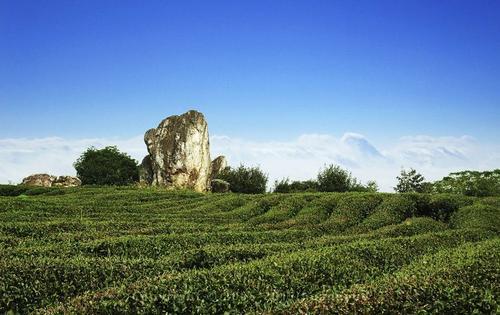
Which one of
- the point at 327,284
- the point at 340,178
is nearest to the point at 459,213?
the point at 327,284

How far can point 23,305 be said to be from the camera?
1237cm

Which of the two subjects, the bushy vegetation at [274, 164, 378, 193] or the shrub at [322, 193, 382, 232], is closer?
the shrub at [322, 193, 382, 232]

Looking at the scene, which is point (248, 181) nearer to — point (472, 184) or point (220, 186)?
point (220, 186)

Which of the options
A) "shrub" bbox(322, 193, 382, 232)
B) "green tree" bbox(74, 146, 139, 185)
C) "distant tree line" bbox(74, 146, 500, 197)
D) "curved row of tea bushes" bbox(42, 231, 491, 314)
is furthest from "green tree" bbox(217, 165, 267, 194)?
"curved row of tea bushes" bbox(42, 231, 491, 314)

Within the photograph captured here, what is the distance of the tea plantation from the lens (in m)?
10.5

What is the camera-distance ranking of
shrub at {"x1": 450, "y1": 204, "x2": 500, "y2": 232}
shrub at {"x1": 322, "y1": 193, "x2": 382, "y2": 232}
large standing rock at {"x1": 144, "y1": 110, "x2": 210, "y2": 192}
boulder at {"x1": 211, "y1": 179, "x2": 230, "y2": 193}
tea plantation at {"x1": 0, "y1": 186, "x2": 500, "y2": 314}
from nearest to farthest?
tea plantation at {"x1": 0, "y1": 186, "x2": 500, "y2": 314}
shrub at {"x1": 450, "y1": 204, "x2": 500, "y2": 232}
shrub at {"x1": 322, "y1": 193, "x2": 382, "y2": 232}
large standing rock at {"x1": 144, "y1": 110, "x2": 210, "y2": 192}
boulder at {"x1": 211, "y1": 179, "x2": 230, "y2": 193}

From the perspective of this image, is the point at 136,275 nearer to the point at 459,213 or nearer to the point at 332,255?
the point at 332,255

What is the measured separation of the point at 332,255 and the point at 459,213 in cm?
1806

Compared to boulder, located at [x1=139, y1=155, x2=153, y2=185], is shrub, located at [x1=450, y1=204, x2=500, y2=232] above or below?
below

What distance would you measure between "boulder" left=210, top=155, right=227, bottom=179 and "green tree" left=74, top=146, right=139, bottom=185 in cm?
1270

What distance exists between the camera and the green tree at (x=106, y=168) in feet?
249

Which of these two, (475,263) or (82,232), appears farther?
(82,232)

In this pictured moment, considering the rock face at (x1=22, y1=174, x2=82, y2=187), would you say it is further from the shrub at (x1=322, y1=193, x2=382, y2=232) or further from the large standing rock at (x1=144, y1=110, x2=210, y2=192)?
the shrub at (x1=322, y1=193, x2=382, y2=232)

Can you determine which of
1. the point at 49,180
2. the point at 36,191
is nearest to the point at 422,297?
the point at 36,191
